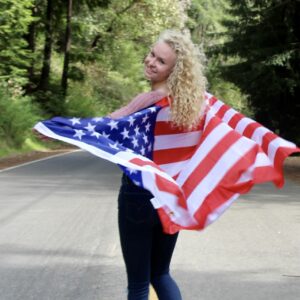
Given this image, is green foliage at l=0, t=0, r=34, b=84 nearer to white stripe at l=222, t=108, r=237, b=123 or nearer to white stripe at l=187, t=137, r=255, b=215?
white stripe at l=222, t=108, r=237, b=123

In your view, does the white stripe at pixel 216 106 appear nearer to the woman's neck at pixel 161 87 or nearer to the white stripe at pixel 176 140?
the white stripe at pixel 176 140

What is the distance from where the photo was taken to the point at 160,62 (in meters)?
2.89

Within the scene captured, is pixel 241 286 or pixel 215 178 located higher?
pixel 215 178

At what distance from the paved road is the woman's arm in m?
2.33

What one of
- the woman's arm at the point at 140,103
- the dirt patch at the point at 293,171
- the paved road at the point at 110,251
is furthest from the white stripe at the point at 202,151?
the dirt patch at the point at 293,171

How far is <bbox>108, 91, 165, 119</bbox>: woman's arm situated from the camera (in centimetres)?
287

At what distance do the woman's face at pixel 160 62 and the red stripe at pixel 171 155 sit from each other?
0.37 metres

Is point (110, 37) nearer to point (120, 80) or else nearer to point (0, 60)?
point (120, 80)

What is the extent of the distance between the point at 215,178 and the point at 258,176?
22cm

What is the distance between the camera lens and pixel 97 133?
9.61 ft

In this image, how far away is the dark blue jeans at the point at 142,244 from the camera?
287 centimetres

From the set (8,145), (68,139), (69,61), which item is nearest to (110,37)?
(69,61)

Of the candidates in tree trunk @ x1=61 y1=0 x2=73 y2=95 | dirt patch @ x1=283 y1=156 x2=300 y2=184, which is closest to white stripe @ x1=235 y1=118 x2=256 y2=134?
dirt patch @ x1=283 y1=156 x2=300 y2=184

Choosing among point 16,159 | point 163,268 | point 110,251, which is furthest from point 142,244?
point 16,159
